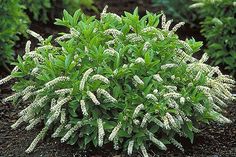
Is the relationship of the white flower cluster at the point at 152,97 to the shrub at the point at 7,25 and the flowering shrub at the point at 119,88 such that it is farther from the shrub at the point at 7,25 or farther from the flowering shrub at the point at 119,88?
the shrub at the point at 7,25

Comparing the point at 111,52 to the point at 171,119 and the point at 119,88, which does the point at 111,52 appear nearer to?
the point at 119,88

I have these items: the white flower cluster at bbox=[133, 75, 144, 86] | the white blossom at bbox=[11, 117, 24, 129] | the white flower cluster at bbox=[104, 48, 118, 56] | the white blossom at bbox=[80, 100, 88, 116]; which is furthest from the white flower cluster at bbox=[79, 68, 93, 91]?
the white blossom at bbox=[11, 117, 24, 129]

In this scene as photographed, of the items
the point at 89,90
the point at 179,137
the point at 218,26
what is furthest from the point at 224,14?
the point at 89,90

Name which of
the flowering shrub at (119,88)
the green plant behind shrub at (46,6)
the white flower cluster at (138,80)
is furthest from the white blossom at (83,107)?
the green plant behind shrub at (46,6)

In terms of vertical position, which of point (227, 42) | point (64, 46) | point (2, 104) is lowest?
point (2, 104)

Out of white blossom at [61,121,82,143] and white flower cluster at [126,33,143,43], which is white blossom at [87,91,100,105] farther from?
white flower cluster at [126,33,143,43]

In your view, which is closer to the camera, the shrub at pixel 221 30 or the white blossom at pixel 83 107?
the white blossom at pixel 83 107

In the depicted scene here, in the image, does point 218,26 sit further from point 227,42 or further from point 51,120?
point 51,120
